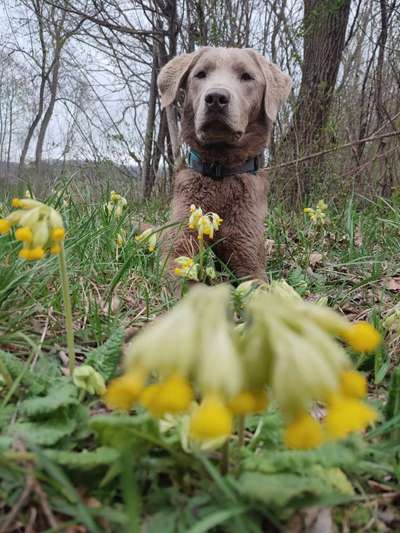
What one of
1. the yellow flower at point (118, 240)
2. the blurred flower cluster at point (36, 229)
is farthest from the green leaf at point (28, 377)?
the yellow flower at point (118, 240)

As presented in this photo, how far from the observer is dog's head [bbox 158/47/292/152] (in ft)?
10.7

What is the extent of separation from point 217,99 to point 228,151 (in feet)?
1.51

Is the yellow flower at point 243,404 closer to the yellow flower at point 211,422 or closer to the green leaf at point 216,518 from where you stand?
the yellow flower at point 211,422

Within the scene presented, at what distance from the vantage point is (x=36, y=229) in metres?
1.17

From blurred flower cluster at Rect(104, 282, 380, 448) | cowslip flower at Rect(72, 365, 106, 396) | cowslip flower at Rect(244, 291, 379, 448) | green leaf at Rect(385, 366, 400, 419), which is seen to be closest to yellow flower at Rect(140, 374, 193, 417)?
blurred flower cluster at Rect(104, 282, 380, 448)

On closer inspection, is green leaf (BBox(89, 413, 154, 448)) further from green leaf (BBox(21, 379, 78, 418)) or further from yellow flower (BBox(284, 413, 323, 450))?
yellow flower (BBox(284, 413, 323, 450))

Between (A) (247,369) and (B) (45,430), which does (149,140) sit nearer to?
(B) (45,430)

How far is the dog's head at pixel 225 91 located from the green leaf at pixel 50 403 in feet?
8.14

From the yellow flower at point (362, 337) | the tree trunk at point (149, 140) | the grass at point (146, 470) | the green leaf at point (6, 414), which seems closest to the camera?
the yellow flower at point (362, 337)

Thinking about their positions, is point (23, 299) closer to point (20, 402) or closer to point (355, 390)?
point (20, 402)

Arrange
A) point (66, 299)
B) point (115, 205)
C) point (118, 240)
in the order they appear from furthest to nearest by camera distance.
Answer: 1. point (115, 205)
2. point (118, 240)
3. point (66, 299)

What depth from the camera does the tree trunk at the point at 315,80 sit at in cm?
635

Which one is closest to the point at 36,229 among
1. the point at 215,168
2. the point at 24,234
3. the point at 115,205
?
the point at 24,234

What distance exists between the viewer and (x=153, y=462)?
0.92m
